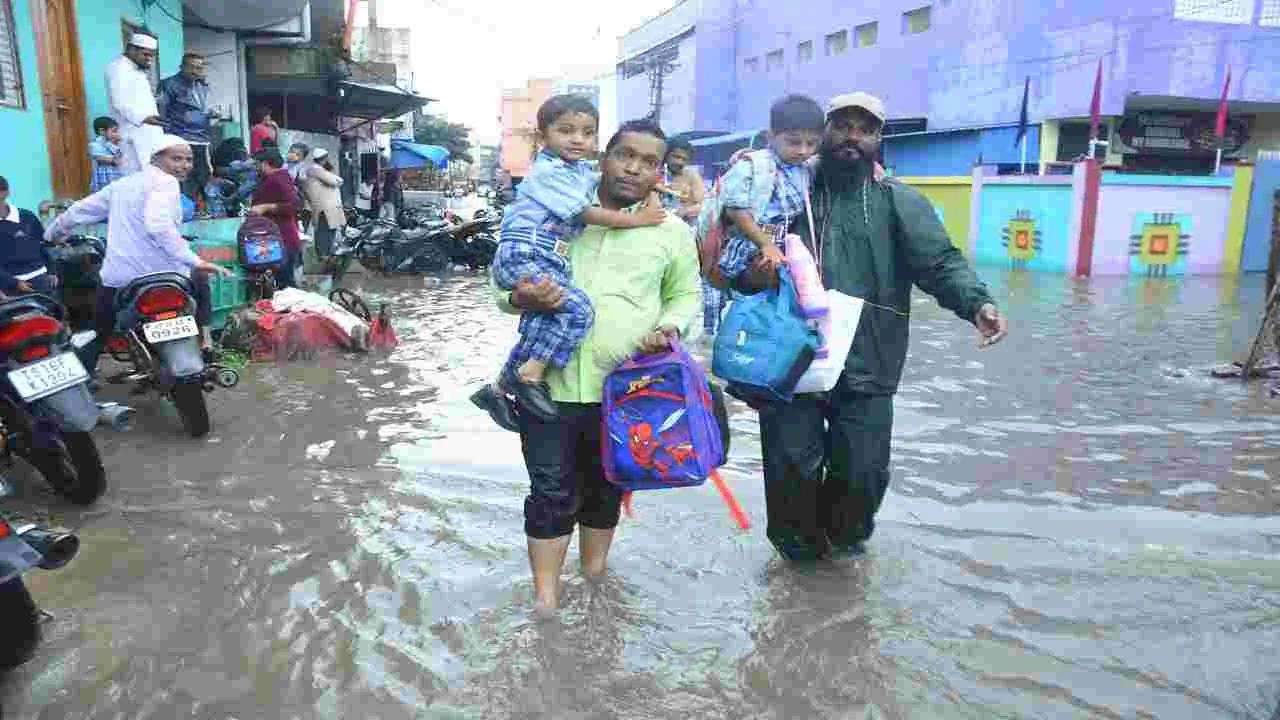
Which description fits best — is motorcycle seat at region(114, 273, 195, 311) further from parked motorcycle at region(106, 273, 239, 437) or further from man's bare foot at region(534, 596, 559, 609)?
man's bare foot at region(534, 596, 559, 609)

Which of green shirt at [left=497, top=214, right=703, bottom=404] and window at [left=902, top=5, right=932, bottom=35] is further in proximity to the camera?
window at [left=902, top=5, right=932, bottom=35]

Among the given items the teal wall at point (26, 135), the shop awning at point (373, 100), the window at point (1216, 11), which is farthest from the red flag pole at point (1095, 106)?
the teal wall at point (26, 135)

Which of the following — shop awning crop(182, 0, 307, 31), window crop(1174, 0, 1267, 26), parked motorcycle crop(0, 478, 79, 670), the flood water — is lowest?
the flood water

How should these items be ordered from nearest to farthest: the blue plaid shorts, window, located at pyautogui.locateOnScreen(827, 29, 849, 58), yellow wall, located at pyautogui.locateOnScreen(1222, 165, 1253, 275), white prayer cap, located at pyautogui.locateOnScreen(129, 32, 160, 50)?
the blue plaid shorts < white prayer cap, located at pyautogui.locateOnScreen(129, 32, 160, 50) < yellow wall, located at pyautogui.locateOnScreen(1222, 165, 1253, 275) < window, located at pyautogui.locateOnScreen(827, 29, 849, 58)

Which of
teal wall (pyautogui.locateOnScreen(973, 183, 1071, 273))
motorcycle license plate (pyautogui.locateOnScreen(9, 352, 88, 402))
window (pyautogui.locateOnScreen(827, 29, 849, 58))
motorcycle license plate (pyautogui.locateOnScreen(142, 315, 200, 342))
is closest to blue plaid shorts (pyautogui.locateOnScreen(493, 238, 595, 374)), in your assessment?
motorcycle license plate (pyautogui.locateOnScreen(9, 352, 88, 402))

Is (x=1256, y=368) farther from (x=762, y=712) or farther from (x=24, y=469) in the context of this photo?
(x=24, y=469)

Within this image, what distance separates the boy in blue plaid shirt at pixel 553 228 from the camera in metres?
3.04

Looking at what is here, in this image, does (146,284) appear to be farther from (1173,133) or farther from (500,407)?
(1173,133)

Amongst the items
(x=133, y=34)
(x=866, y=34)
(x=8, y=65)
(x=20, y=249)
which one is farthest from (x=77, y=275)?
(x=866, y=34)

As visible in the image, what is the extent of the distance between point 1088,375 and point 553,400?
19.3 feet

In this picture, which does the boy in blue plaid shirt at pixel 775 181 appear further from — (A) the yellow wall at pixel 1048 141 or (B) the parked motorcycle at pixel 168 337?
(A) the yellow wall at pixel 1048 141

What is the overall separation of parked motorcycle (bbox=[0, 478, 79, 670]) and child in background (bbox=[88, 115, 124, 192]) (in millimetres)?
7406

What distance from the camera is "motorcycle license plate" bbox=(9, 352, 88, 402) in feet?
12.3

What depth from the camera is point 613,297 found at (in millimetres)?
3146
